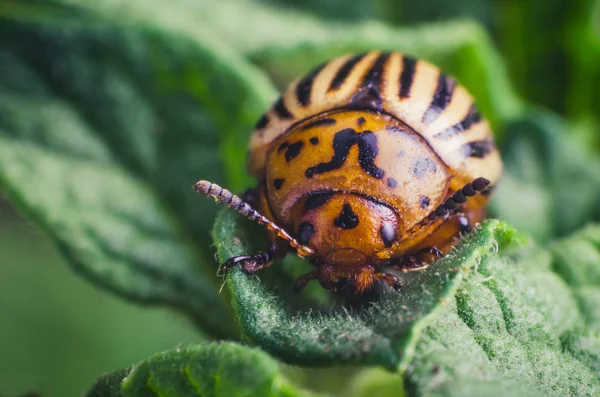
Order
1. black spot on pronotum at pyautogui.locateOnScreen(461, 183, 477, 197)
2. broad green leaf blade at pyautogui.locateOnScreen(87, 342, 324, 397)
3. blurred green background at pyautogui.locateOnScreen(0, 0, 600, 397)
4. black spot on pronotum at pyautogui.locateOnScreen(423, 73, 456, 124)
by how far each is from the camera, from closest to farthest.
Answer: broad green leaf blade at pyautogui.locateOnScreen(87, 342, 324, 397)
black spot on pronotum at pyautogui.locateOnScreen(461, 183, 477, 197)
black spot on pronotum at pyautogui.locateOnScreen(423, 73, 456, 124)
blurred green background at pyautogui.locateOnScreen(0, 0, 600, 397)

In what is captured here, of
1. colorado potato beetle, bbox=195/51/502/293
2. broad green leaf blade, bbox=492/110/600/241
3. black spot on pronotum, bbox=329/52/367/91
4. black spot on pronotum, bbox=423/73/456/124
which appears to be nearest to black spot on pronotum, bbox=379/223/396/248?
colorado potato beetle, bbox=195/51/502/293

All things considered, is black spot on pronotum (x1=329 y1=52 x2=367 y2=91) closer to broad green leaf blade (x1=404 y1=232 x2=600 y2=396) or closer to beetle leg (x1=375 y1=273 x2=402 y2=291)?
beetle leg (x1=375 y1=273 x2=402 y2=291)

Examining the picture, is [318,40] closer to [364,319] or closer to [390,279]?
[390,279]

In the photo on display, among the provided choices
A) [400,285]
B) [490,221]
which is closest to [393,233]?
[400,285]

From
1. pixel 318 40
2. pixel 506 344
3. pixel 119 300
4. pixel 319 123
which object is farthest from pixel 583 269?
pixel 119 300

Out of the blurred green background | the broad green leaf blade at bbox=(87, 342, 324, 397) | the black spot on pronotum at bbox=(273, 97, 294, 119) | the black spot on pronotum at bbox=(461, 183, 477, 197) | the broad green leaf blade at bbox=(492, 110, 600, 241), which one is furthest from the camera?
the blurred green background

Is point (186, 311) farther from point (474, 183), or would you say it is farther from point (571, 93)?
point (571, 93)
